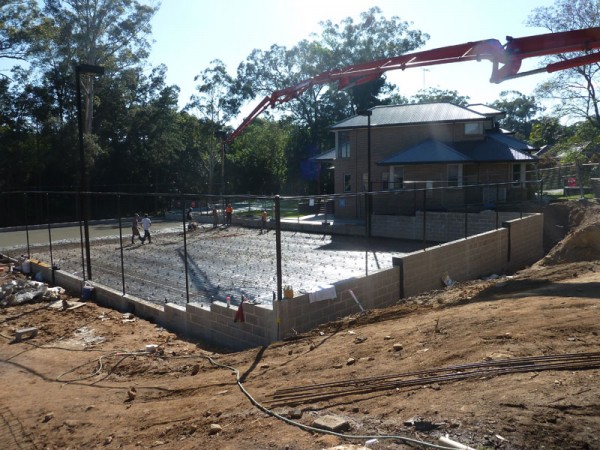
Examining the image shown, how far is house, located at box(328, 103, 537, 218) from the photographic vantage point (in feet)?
97.6

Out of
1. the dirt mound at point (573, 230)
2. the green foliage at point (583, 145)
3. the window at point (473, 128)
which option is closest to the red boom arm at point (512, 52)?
the dirt mound at point (573, 230)

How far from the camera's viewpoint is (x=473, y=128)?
34.3 m

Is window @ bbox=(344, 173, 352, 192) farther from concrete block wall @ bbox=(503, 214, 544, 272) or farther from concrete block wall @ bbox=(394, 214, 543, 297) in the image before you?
concrete block wall @ bbox=(394, 214, 543, 297)

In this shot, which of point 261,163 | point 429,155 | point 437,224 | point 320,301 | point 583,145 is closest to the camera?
point 320,301

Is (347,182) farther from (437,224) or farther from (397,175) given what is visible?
(437,224)

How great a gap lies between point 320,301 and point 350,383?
12.6ft

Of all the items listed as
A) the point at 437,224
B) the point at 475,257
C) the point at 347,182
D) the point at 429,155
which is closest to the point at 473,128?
the point at 429,155

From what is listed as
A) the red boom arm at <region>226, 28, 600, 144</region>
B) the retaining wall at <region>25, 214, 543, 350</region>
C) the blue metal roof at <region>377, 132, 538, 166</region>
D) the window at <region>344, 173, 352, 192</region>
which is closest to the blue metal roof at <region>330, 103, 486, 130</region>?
the blue metal roof at <region>377, 132, 538, 166</region>

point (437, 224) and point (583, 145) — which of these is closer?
point (437, 224)

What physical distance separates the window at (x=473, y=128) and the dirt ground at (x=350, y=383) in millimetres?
23774

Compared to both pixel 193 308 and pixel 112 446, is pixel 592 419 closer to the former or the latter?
pixel 112 446

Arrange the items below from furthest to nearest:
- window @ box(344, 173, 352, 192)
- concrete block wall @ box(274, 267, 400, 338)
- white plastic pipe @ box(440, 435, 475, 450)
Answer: window @ box(344, 173, 352, 192) < concrete block wall @ box(274, 267, 400, 338) < white plastic pipe @ box(440, 435, 475, 450)

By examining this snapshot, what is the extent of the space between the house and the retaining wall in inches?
387

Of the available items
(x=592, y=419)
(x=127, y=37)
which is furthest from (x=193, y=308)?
(x=127, y=37)
